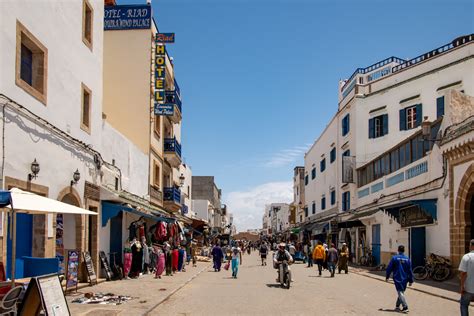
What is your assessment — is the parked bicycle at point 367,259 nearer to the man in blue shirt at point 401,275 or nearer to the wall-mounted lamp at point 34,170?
the man in blue shirt at point 401,275

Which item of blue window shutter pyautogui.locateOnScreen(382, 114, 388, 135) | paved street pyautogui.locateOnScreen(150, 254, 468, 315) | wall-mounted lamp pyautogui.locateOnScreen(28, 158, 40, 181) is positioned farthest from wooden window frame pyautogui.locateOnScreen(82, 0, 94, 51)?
blue window shutter pyautogui.locateOnScreen(382, 114, 388, 135)

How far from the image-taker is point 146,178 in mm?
28984

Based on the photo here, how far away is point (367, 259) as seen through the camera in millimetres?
34375

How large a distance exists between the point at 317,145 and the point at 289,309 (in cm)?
4282

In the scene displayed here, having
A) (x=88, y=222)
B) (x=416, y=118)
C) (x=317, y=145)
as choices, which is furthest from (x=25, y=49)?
(x=317, y=145)

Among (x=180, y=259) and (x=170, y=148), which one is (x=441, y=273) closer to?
(x=180, y=259)

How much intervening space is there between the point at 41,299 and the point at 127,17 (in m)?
24.1

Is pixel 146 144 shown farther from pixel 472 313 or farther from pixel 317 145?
pixel 317 145

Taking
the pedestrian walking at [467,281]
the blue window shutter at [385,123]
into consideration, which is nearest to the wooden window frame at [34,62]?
the pedestrian walking at [467,281]

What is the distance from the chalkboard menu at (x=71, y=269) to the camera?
49.1ft

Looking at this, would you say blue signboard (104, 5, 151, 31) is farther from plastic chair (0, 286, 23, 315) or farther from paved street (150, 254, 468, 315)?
plastic chair (0, 286, 23, 315)

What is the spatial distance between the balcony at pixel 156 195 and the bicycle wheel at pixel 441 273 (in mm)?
15077

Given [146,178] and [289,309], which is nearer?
[289,309]

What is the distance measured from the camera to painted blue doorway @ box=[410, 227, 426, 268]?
25438 millimetres
